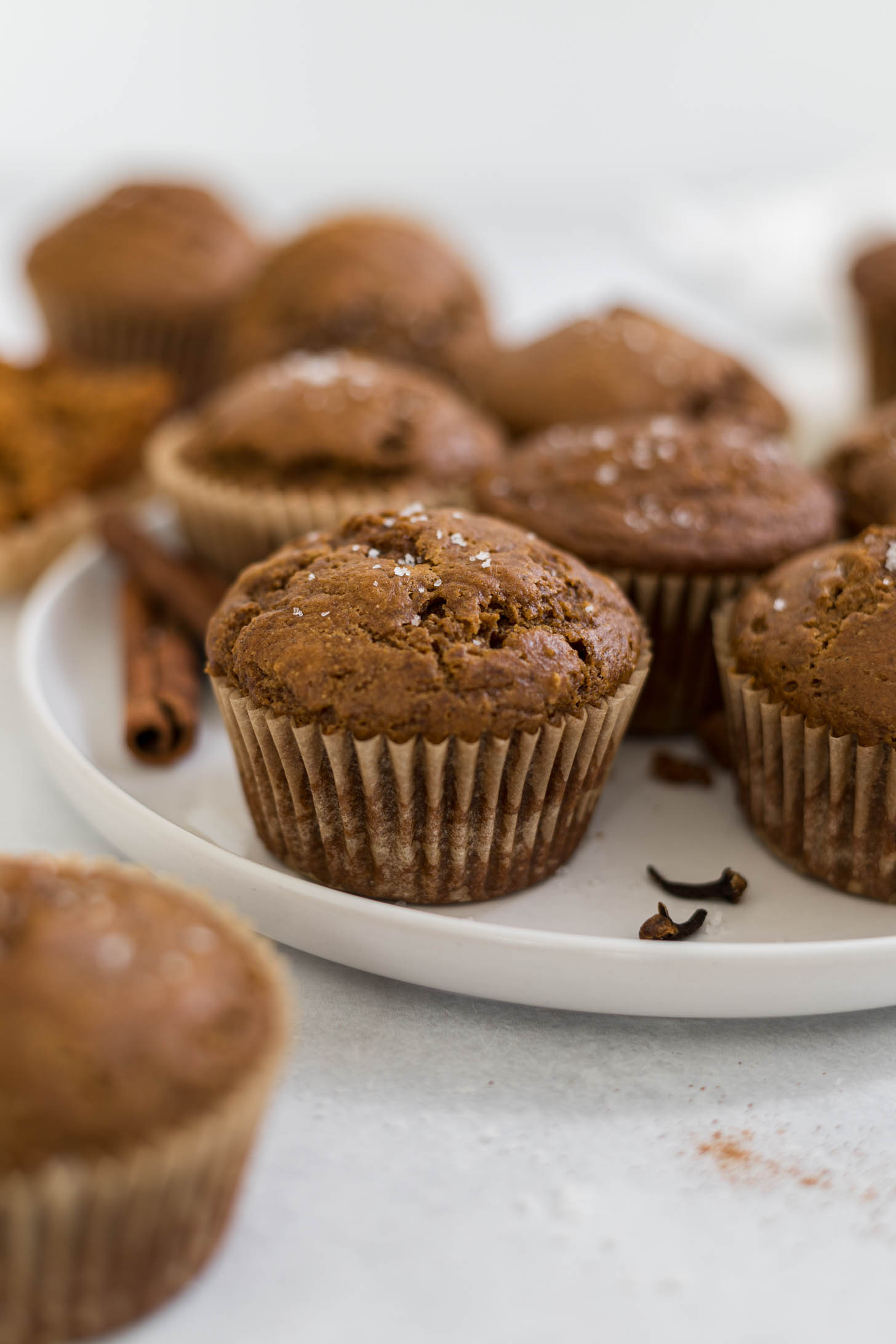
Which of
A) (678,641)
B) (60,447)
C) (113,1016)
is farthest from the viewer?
(60,447)

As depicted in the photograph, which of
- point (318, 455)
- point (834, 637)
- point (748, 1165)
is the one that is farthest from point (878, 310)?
point (748, 1165)

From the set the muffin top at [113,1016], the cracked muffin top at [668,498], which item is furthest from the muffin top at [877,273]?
the muffin top at [113,1016]

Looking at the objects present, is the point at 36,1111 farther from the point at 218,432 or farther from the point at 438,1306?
the point at 218,432

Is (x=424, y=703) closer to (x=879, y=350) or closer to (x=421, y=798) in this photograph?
(x=421, y=798)

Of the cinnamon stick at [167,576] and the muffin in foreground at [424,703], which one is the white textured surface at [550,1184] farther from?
the cinnamon stick at [167,576]

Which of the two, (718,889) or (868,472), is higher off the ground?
(868,472)

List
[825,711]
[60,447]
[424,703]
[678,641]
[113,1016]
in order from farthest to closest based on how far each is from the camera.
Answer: [60,447] < [678,641] < [825,711] < [424,703] < [113,1016]

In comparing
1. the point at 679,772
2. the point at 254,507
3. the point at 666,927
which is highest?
the point at 254,507

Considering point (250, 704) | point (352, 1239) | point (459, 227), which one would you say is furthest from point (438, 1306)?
point (459, 227)
